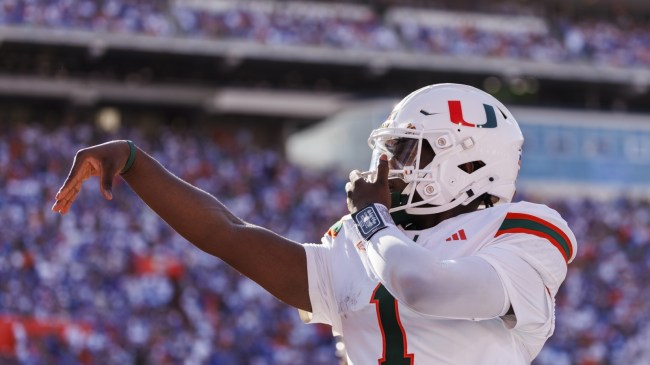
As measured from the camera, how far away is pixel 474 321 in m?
2.59

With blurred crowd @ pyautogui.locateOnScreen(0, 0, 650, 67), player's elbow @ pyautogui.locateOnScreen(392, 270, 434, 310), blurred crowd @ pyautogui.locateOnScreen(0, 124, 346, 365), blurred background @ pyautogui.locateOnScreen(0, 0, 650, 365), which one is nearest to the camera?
player's elbow @ pyautogui.locateOnScreen(392, 270, 434, 310)

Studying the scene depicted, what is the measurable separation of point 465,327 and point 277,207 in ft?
53.6

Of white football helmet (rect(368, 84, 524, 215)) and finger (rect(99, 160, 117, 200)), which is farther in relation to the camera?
white football helmet (rect(368, 84, 524, 215))

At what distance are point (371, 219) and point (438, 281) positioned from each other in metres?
0.23

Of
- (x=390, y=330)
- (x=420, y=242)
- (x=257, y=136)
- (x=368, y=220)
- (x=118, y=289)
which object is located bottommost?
(x=257, y=136)

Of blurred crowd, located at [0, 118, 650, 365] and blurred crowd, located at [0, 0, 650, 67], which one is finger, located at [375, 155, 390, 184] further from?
blurred crowd, located at [0, 0, 650, 67]

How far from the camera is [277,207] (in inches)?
744

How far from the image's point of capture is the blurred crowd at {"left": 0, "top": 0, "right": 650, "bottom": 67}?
71.9ft

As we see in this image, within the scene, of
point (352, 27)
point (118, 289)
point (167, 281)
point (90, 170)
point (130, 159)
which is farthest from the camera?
point (352, 27)

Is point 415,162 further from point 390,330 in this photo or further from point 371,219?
point 390,330

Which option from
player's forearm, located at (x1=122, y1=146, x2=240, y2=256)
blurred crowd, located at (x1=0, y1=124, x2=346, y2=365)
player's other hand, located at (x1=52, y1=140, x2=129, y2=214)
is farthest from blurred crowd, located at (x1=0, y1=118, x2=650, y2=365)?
player's other hand, located at (x1=52, y1=140, x2=129, y2=214)

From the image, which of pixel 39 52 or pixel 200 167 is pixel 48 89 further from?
pixel 200 167

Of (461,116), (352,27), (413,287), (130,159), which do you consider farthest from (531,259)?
(352,27)

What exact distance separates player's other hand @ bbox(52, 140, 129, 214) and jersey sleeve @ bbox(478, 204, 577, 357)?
2.90 ft
